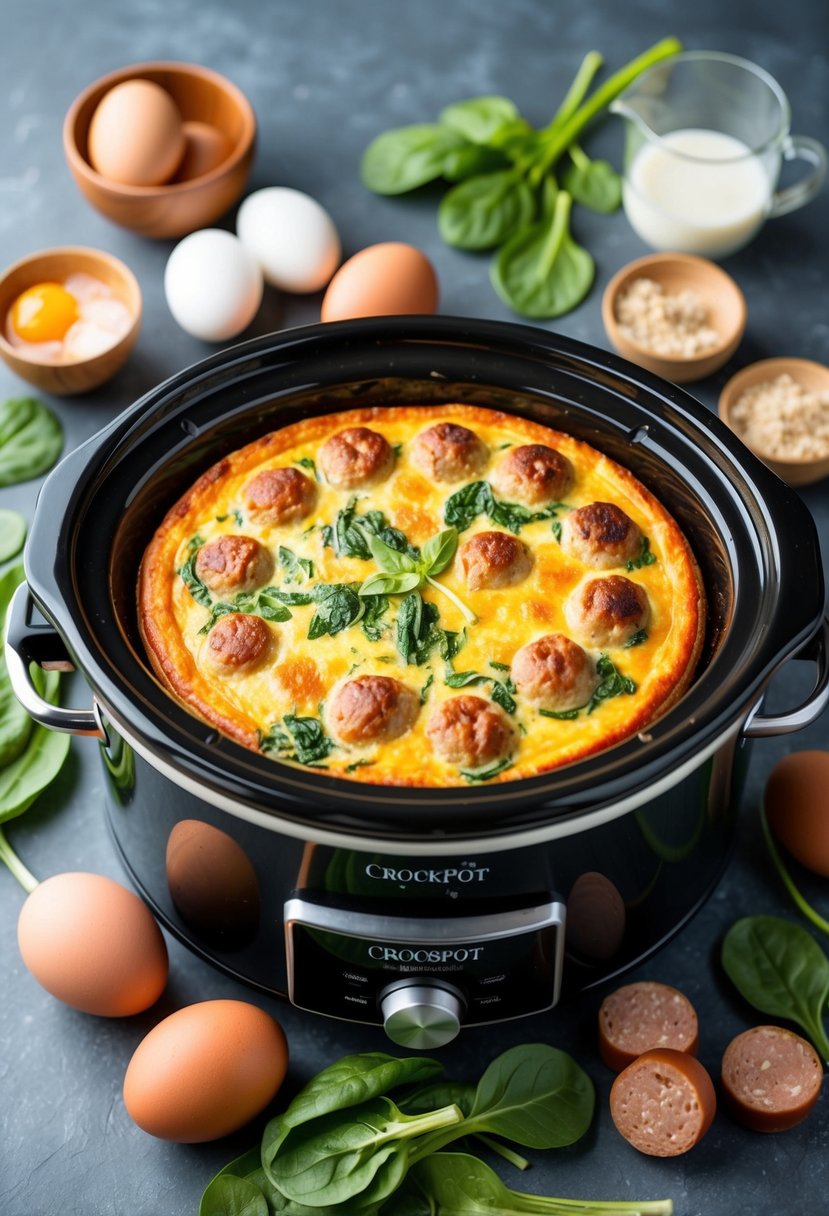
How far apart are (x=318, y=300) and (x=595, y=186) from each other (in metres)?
0.85

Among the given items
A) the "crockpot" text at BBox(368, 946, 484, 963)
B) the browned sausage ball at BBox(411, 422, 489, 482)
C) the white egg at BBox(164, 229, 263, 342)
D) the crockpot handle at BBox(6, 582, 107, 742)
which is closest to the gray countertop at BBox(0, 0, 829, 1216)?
the white egg at BBox(164, 229, 263, 342)

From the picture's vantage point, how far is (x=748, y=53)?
13.8 feet

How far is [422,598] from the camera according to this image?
2.54 m

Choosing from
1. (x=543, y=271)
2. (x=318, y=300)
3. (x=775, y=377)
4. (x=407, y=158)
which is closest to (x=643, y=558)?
(x=775, y=377)

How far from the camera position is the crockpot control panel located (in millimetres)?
2320

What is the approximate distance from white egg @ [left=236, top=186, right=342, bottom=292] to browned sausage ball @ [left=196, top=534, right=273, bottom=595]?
126 cm

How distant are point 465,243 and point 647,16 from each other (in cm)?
111

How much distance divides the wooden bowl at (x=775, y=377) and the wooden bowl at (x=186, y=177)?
140 cm

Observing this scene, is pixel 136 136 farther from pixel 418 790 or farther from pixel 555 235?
pixel 418 790

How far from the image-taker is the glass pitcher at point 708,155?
3.71 metres

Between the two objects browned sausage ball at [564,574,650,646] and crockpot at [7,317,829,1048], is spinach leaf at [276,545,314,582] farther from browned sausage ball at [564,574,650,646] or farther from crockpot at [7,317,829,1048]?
browned sausage ball at [564,574,650,646]

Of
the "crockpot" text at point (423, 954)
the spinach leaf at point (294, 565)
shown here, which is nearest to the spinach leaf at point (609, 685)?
the "crockpot" text at point (423, 954)

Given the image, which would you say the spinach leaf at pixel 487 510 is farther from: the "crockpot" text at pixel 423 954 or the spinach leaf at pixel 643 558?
the "crockpot" text at pixel 423 954

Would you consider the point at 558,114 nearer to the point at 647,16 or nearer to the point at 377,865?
the point at 647,16
